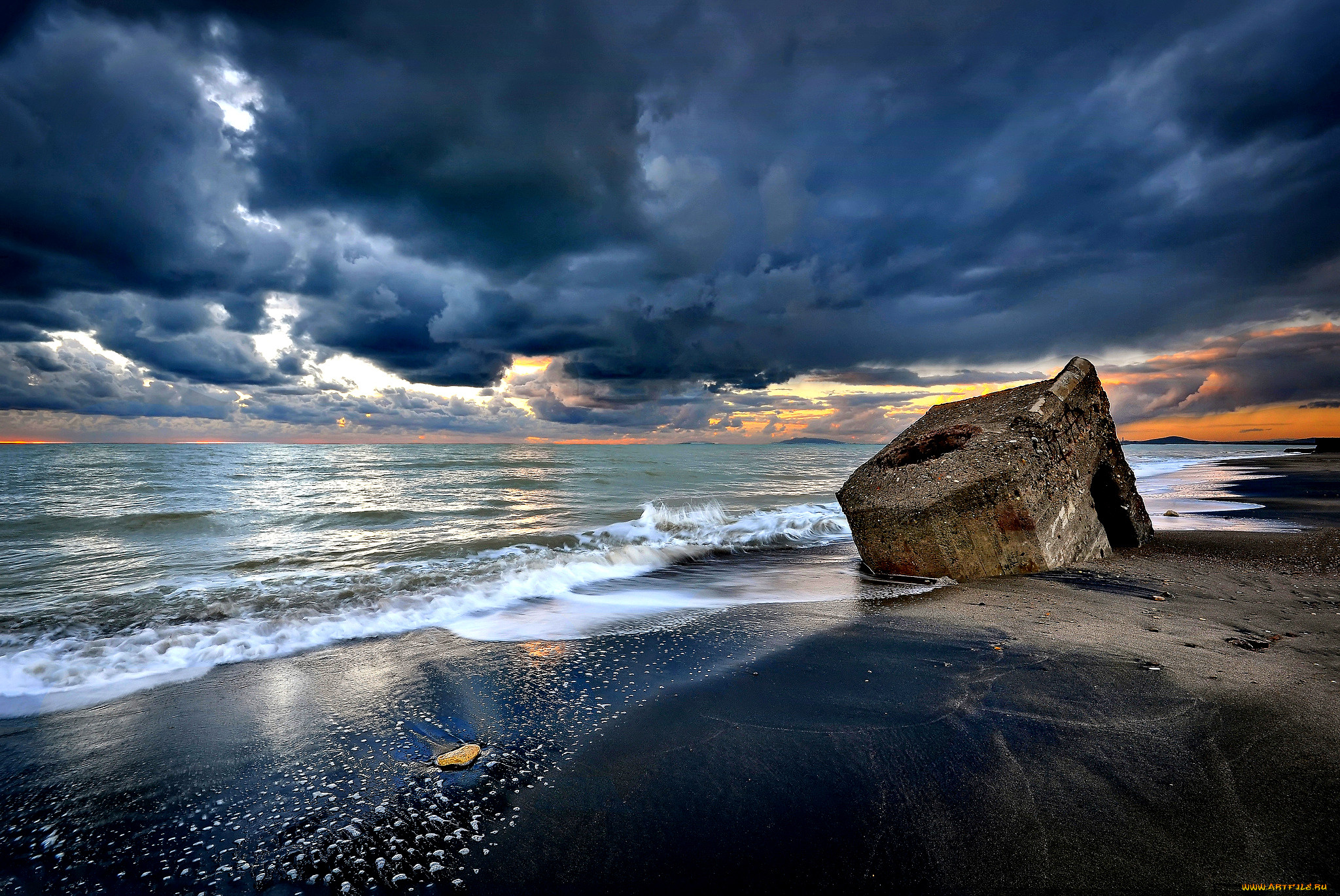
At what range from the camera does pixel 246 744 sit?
2.75m

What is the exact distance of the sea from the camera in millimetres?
4531

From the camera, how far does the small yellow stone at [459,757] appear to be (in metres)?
2.44

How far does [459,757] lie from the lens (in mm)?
2498

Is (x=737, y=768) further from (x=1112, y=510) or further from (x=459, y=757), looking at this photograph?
(x=1112, y=510)

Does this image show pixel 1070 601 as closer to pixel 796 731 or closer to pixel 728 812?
pixel 796 731

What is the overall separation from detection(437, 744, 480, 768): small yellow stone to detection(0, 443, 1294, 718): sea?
197 centimetres

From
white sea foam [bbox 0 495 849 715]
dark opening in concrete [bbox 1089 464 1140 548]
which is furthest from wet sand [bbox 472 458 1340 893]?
dark opening in concrete [bbox 1089 464 1140 548]

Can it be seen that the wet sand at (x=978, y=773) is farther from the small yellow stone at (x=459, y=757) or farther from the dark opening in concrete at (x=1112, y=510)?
the dark opening in concrete at (x=1112, y=510)

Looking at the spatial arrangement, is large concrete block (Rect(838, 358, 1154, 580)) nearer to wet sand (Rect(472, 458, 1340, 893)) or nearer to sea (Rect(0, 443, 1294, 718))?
sea (Rect(0, 443, 1294, 718))

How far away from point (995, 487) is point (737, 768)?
408cm

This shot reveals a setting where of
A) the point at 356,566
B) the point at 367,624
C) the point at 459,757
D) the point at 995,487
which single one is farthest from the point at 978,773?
the point at 356,566

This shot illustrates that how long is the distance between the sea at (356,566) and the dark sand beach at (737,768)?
34.1 inches

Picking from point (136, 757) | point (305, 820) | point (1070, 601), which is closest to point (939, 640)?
point (1070, 601)

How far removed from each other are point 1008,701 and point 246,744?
3.81m
